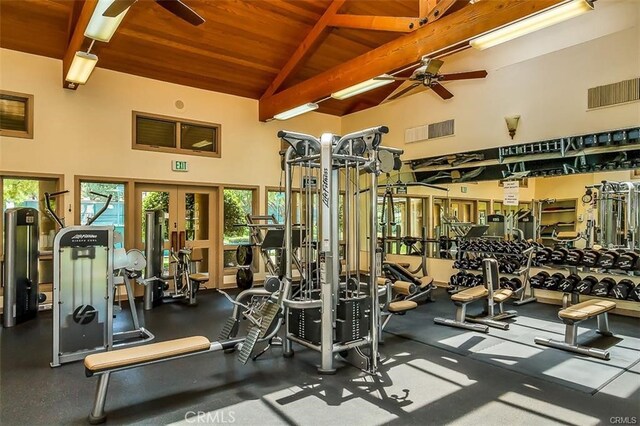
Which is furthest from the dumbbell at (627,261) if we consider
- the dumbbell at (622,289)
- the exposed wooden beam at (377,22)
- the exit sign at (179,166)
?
the exit sign at (179,166)

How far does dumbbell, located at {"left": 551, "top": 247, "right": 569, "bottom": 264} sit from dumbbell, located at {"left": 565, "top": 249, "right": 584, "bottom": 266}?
0.05 m

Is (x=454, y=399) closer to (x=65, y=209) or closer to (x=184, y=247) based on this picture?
(x=184, y=247)

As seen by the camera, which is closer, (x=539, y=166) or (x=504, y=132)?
(x=539, y=166)

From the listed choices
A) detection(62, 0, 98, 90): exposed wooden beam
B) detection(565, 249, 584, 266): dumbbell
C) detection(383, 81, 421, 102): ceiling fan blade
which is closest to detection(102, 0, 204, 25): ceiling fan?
detection(62, 0, 98, 90): exposed wooden beam

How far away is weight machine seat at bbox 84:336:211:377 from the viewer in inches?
106

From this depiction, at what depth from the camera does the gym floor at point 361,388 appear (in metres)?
2.79

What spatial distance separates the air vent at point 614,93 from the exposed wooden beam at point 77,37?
661 cm

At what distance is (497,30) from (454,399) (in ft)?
12.4

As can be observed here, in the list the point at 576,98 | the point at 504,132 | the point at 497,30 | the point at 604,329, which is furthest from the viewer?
the point at 504,132

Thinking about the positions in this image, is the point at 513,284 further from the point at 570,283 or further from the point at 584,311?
the point at 584,311

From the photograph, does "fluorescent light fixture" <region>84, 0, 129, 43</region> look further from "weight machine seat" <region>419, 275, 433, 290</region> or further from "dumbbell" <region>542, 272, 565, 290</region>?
"dumbbell" <region>542, 272, 565, 290</region>

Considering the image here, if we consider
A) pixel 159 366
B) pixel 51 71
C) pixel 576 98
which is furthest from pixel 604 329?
pixel 51 71

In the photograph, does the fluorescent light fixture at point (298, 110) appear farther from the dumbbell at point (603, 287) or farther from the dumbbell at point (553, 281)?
the dumbbell at point (603, 287)

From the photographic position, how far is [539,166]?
6.36 meters
